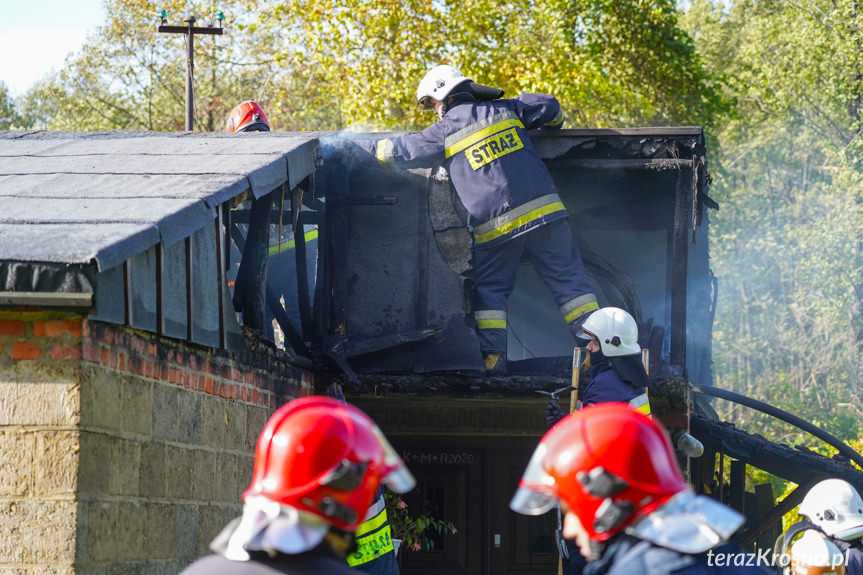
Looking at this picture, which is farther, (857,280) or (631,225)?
(857,280)

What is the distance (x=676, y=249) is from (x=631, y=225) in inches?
58.4

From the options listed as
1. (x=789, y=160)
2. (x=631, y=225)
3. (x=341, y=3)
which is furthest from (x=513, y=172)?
(x=789, y=160)

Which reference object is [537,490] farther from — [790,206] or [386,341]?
[790,206]

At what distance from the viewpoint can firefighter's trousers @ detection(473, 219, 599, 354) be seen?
7.75m

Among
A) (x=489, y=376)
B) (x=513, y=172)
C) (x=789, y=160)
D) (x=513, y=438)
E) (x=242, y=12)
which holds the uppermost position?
(x=242, y=12)

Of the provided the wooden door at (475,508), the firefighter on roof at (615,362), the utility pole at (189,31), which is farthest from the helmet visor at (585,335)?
the utility pole at (189,31)

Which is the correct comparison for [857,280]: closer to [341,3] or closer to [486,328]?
[341,3]

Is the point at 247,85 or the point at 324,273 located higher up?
the point at 247,85

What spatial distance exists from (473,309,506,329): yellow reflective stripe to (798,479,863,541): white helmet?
2.29 metres

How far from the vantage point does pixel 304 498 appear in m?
2.74

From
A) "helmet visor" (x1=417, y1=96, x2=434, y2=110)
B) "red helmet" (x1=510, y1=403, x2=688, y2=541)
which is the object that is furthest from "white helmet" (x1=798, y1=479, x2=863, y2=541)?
"red helmet" (x1=510, y1=403, x2=688, y2=541)

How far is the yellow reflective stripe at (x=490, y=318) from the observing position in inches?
308

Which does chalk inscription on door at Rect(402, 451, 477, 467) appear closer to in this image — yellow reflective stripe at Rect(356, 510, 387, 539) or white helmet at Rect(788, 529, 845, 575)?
yellow reflective stripe at Rect(356, 510, 387, 539)

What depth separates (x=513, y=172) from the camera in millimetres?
7664
